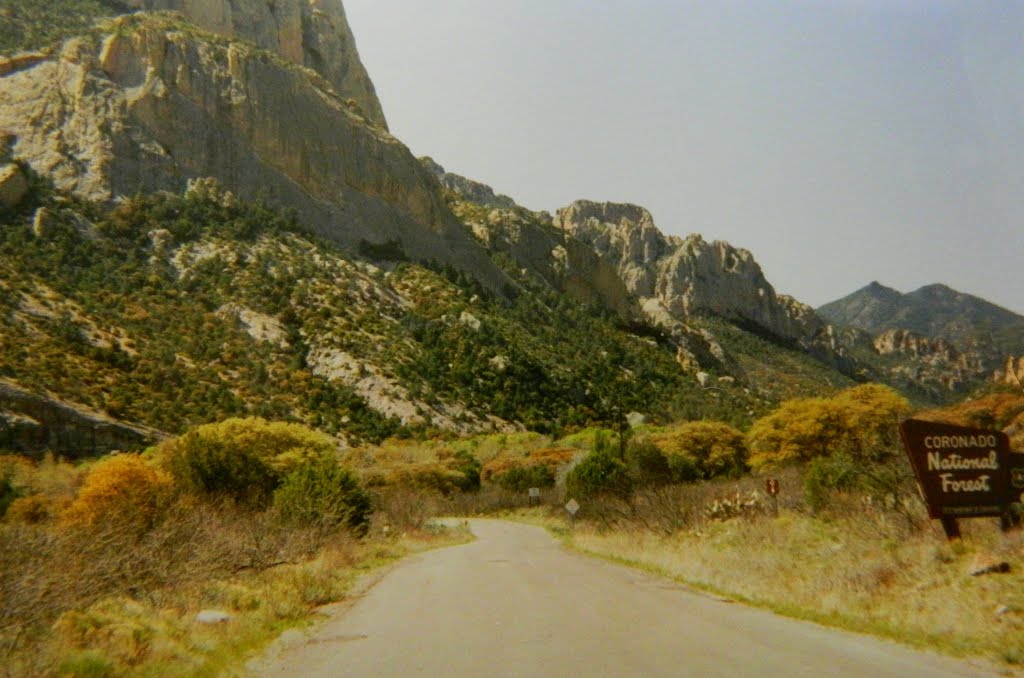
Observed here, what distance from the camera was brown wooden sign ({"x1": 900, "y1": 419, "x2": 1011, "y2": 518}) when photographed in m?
11.9

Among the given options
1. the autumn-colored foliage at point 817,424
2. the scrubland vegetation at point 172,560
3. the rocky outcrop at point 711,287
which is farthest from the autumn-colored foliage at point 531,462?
the rocky outcrop at point 711,287

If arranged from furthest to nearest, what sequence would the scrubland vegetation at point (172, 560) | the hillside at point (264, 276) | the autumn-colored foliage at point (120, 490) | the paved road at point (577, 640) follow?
the hillside at point (264, 276), the autumn-colored foliage at point (120, 490), the scrubland vegetation at point (172, 560), the paved road at point (577, 640)

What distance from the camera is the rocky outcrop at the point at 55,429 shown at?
144 feet

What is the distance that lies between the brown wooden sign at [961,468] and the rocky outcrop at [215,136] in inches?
3199

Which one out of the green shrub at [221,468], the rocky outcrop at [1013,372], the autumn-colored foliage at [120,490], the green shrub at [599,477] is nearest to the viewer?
the autumn-colored foliage at [120,490]

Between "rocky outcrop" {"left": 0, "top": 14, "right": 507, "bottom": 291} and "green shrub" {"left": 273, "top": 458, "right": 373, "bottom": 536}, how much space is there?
63695 mm

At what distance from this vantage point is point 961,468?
1200cm

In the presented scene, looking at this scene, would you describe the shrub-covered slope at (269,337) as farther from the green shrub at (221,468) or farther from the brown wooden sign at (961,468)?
the brown wooden sign at (961,468)

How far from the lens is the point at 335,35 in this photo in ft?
500

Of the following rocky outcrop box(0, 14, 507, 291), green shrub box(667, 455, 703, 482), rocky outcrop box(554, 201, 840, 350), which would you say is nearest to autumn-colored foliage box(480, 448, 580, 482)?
green shrub box(667, 455, 703, 482)

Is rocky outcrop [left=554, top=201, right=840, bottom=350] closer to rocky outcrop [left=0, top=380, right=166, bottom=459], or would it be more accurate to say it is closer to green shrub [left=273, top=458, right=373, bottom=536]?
rocky outcrop [left=0, top=380, right=166, bottom=459]

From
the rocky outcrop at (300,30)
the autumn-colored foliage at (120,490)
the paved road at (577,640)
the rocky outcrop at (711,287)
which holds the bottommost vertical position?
the paved road at (577,640)

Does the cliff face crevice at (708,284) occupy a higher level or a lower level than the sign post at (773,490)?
higher

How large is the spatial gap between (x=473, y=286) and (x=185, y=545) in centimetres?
8671
